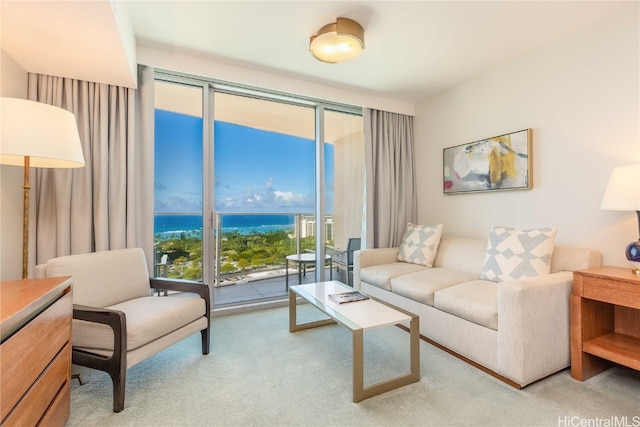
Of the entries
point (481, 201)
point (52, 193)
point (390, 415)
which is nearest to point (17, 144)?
point (52, 193)

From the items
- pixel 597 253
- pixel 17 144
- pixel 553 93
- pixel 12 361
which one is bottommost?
pixel 12 361

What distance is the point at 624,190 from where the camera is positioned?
1.83 m

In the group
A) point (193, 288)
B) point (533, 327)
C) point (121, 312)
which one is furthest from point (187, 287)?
point (533, 327)

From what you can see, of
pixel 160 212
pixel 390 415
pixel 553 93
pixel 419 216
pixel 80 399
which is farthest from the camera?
pixel 419 216

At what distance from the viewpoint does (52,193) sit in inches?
92.4

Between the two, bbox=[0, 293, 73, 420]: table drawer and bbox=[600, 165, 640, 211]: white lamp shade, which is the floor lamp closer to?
bbox=[0, 293, 73, 420]: table drawer

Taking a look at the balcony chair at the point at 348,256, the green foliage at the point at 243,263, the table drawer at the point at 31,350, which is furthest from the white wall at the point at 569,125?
the table drawer at the point at 31,350

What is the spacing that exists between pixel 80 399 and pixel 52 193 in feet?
5.18

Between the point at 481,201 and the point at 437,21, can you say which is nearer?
the point at 437,21

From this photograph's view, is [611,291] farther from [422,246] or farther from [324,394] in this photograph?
[324,394]

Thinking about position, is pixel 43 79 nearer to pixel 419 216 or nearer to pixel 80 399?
pixel 80 399

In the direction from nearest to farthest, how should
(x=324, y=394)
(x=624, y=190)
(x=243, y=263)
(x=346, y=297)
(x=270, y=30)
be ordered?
1. (x=324, y=394)
2. (x=624, y=190)
3. (x=346, y=297)
4. (x=270, y=30)
5. (x=243, y=263)

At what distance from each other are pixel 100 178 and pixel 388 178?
9.83 ft

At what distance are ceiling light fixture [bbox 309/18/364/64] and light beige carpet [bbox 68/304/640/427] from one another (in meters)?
2.32
